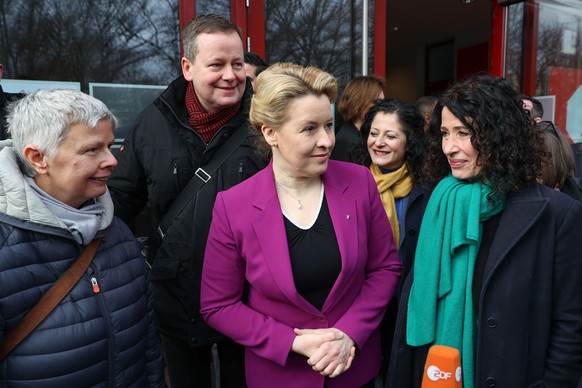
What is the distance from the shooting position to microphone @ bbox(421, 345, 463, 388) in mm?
1581

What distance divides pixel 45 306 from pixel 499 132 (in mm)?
1646

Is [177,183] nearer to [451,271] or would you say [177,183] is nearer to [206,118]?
[206,118]

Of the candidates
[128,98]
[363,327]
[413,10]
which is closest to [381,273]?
[363,327]

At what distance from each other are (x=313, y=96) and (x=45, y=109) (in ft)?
2.96

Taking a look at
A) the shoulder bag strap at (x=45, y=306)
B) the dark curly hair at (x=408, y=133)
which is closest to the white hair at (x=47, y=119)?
the shoulder bag strap at (x=45, y=306)

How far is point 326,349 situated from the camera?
5.24 feet

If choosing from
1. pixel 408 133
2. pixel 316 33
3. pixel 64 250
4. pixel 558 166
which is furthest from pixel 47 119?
pixel 316 33

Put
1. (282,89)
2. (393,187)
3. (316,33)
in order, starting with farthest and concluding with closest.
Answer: (316,33)
(393,187)
(282,89)

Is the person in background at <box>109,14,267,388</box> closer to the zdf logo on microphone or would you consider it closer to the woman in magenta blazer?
the woman in magenta blazer

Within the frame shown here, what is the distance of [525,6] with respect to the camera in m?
5.48

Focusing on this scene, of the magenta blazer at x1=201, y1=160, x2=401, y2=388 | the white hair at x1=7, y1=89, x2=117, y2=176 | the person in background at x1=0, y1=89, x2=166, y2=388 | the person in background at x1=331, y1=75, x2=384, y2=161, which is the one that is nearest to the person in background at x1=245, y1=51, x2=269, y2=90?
the person in background at x1=331, y1=75, x2=384, y2=161

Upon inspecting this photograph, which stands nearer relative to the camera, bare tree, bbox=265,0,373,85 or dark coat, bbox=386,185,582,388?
dark coat, bbox=386,185,582,388

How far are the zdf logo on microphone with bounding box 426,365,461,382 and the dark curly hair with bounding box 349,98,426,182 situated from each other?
1324 millimetres

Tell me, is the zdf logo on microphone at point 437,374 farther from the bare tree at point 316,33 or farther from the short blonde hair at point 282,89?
the bare tree at point 316,33
